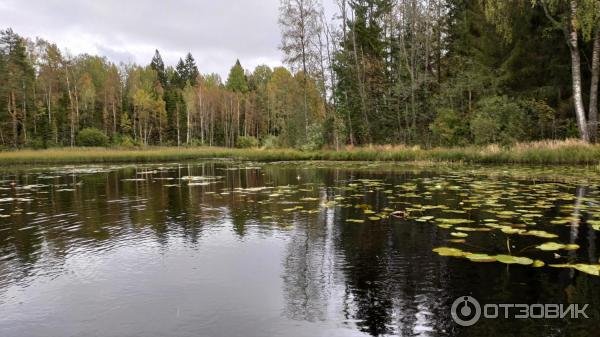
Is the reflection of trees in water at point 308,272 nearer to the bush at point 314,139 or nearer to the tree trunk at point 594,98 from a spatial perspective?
the tree trunk at point 594,98

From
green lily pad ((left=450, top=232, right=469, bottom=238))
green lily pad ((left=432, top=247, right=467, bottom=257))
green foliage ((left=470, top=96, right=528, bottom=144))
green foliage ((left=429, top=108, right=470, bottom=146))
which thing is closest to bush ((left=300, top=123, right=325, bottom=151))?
green foliage ((left=429, top=108, right=470, bottom=146))

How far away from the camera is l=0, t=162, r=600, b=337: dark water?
9.05 ft

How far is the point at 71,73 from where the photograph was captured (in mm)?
52000

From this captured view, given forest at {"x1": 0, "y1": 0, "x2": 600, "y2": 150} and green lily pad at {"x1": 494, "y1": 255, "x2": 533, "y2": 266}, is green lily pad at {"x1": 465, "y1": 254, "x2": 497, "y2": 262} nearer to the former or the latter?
green lily pad at {"x1": 494, "y1": 255, "x2": 533, "y2": 266}

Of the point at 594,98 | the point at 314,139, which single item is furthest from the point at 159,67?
the point at 594,98

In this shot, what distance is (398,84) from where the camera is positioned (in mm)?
26484

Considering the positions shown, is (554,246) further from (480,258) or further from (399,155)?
(399,155)

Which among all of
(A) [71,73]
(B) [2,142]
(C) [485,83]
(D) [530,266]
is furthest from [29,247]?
(A) [71,73]

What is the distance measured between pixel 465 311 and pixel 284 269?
1783 mm

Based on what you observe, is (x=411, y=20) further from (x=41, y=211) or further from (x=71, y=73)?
(x=71, y=73)

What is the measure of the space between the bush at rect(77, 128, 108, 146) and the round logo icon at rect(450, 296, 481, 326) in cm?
5008

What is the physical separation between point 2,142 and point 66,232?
4551 cm

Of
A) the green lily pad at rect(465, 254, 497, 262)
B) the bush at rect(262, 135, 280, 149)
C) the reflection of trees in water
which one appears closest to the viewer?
the reflection of trees in water

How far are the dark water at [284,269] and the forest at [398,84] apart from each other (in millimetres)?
12043
